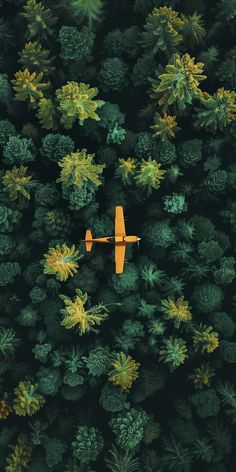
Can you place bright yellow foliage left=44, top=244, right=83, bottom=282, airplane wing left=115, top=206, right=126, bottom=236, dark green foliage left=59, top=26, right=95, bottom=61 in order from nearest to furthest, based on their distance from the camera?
bright yellow foliage left=44, top=244, right=83, bottom=282 → dark green foliage left=59, top=26, right=95, bottom=61 → airplane wing left=115, top=206, right=126, bottom=236

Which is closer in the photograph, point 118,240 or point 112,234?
point 118,240

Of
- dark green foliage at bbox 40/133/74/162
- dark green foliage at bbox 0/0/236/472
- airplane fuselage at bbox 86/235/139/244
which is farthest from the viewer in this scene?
airplane fuselage at bbox 86/235/139/244

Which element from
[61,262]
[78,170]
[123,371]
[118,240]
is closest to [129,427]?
[123,371]

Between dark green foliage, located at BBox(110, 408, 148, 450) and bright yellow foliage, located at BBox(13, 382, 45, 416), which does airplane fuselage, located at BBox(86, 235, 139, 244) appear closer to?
bright yellow foliage, located at BBox(13, 382, 45, 416)

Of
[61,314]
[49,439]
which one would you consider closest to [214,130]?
[61,314]

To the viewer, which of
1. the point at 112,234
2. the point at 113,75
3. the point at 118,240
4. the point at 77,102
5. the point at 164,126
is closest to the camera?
the point at 77,102

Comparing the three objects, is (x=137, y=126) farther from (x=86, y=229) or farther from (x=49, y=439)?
(x=49, y=439)

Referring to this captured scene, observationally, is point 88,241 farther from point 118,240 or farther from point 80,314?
point 80,314

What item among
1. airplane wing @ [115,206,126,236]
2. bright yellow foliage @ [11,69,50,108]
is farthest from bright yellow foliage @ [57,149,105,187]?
bright yellow foliage @ [11,69,50,108]

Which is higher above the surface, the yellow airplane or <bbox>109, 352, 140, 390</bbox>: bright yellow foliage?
the yellow airplane

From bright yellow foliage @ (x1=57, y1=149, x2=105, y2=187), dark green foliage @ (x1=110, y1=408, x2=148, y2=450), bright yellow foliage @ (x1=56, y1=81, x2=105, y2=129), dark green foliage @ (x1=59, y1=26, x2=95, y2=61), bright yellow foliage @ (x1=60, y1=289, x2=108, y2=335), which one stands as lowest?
dark green foliage @ (x1=110, y1=408, x2=148, y2=450)

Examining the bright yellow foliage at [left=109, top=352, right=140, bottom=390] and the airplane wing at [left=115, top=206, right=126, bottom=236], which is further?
the airplane wing at [left=115, top=206, right=126, bottom=236]
